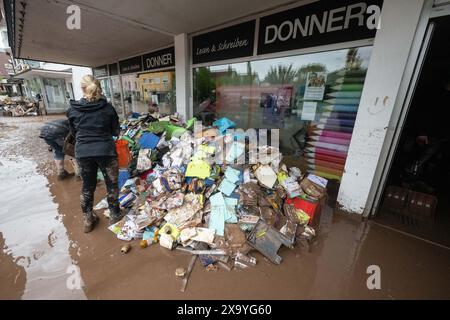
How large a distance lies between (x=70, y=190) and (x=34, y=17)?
129 inches

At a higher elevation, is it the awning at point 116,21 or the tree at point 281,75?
the awning at point 116,21

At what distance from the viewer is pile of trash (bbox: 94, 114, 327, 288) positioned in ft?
6.46

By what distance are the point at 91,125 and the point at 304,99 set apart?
2835 mm

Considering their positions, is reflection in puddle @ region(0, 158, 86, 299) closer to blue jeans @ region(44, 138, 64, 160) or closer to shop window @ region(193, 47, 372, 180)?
blue jeans @ region(44, 138, 64, 160)

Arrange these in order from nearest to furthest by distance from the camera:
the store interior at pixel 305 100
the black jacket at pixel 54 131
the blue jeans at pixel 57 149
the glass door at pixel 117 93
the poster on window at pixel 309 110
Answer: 1. the store interior at pixel 305 100
2. the poster on window at pixel 309 110
3. the black jacket at pixel 54 131
4. the blue jeans at pixel 57 149
5. the glass door at pixel 117 93

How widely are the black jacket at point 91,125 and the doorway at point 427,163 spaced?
3.21 meters

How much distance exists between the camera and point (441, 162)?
3600 millimetres

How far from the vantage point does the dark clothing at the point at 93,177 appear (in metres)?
2.05

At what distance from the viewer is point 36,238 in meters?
2.06

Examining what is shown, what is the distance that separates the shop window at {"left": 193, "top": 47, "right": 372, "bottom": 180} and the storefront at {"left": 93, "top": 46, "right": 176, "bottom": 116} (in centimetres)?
171

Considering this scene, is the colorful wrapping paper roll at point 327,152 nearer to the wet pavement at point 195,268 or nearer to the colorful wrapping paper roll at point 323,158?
the colorful wrapping paper roll at point 323,158

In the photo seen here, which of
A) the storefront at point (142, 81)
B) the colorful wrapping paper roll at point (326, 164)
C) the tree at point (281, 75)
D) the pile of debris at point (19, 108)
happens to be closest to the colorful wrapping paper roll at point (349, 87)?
the tree at point (281, 75)

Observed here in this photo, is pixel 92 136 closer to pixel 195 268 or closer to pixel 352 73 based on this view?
pixel 195 268

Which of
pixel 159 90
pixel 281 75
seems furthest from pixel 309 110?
pixel 159 90
